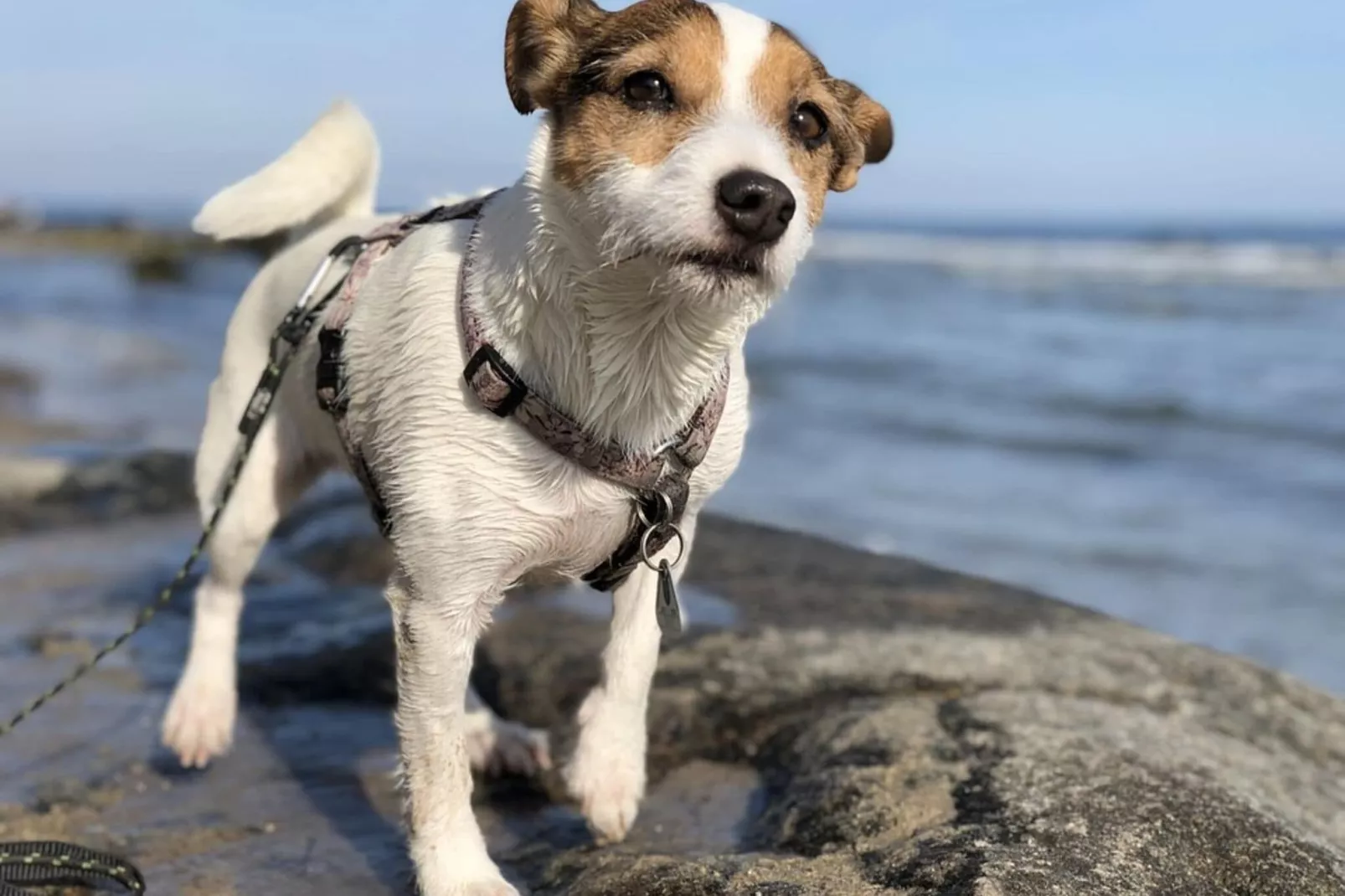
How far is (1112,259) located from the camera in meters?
30.4

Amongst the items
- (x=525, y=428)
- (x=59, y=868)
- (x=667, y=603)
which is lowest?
(x=59, y=868)

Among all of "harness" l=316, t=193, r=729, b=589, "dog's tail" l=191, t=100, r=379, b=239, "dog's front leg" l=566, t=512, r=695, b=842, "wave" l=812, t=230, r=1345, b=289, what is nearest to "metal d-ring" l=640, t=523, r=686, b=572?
"harness" l=316, t=193, r=729, b=589

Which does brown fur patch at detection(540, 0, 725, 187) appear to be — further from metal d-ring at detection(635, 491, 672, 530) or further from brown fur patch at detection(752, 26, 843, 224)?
metal d-ring at detection(635, 491, 672, 530)

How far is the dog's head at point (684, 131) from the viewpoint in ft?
7.16

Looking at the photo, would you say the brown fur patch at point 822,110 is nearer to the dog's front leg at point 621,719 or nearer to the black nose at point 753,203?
the black nose at point 753,203

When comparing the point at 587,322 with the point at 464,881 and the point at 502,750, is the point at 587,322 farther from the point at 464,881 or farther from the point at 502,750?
the point at 502,750

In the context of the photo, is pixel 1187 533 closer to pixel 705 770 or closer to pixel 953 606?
pixel 953 606

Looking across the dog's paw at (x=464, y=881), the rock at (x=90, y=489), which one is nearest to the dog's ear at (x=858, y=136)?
the dog's paw at (x=464, y=881)

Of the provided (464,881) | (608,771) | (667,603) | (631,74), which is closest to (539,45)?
(631,74)

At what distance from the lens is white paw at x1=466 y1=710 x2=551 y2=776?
11.8ft

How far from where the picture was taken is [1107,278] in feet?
82.2

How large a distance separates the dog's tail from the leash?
1.44 ft

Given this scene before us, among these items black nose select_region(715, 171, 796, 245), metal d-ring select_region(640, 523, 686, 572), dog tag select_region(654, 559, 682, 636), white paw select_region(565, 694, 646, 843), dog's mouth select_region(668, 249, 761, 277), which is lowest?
white paw select_region(565, 694, 646, 843)

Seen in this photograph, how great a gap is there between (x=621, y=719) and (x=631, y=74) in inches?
56.5
